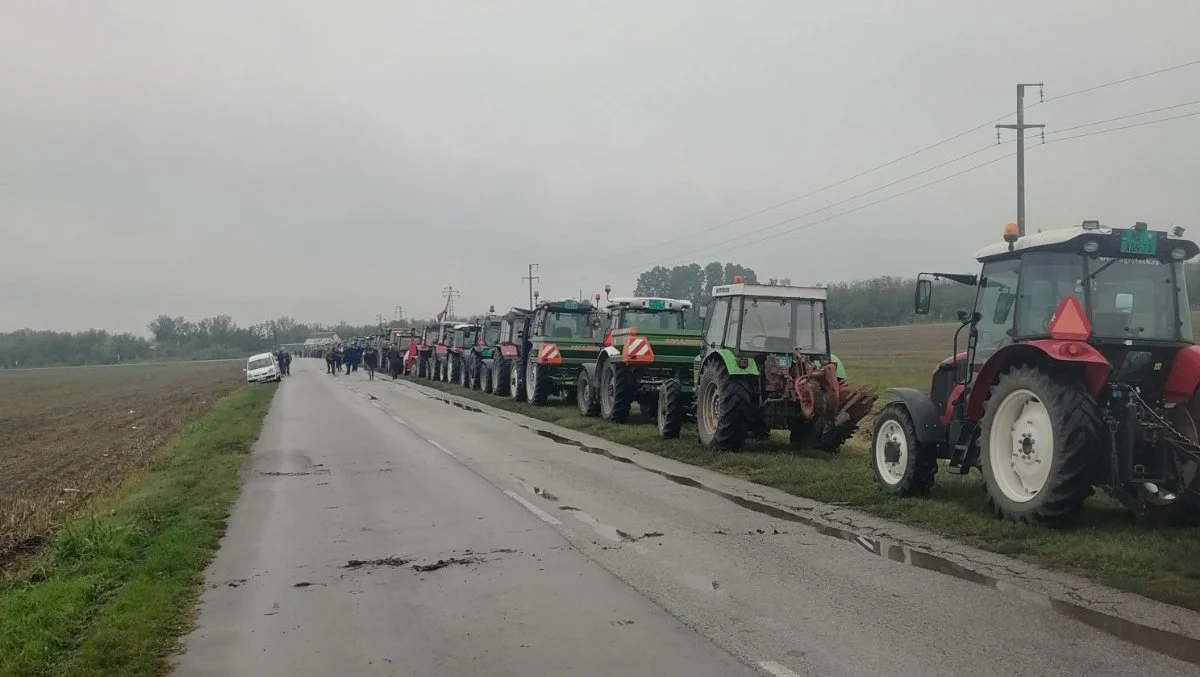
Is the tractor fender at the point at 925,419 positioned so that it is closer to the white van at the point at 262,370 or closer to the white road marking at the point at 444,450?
the white road marking at the point at 444,450

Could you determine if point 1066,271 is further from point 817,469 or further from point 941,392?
point 817,469

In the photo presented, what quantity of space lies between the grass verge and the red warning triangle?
1.53 m

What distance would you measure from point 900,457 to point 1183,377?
8.59ft

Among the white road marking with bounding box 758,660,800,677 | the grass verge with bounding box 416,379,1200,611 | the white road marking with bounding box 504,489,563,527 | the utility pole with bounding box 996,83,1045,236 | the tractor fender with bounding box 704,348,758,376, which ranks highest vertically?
the utility pole with bounding box 996,83,1045,236

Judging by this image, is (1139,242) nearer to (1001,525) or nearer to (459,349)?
(1001,525)

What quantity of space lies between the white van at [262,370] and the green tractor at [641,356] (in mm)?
27350

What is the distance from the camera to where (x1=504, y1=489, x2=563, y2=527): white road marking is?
8586 millimetres

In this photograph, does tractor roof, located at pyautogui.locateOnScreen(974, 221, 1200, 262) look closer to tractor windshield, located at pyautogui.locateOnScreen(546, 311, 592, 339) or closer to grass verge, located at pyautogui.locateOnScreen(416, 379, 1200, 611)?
grass verge, located at pyautogui.locateOnScreen(416, 379, 1200, 611)

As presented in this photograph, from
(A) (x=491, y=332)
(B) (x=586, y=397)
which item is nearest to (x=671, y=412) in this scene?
(B) (x=586, y=397)

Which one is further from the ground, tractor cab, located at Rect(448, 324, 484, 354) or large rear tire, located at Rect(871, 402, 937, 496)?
tractor cab, located at Rect(448, 324, 484, 354)

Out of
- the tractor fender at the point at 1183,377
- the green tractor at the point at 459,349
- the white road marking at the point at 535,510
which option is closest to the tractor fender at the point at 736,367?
the white road marking at the point at 535,510

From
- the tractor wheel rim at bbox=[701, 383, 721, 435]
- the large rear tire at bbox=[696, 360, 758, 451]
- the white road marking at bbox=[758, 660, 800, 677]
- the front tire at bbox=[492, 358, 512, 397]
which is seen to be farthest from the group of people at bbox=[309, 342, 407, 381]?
the white road marking at bbox=[758, 660, 800, 677]

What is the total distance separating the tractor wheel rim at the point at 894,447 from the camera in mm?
9094

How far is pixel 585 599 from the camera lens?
6.03 m
